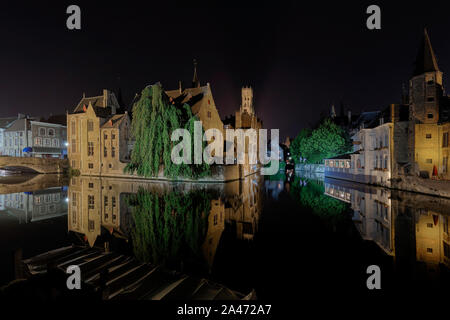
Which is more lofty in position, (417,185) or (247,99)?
(247,99)

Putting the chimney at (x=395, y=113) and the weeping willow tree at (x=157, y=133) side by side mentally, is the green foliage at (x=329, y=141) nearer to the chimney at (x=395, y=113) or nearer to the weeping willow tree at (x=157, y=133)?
the chimney at (x=395, y=113)

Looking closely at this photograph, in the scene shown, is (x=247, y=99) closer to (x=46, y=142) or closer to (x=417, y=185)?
(x=46, y=142)

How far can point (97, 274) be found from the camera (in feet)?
19.0

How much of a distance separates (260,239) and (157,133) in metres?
21.7

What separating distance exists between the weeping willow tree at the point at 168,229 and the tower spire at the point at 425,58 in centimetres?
2811

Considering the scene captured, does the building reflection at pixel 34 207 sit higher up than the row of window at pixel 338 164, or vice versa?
the row of window at pixel 338 164

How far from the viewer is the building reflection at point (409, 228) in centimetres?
780

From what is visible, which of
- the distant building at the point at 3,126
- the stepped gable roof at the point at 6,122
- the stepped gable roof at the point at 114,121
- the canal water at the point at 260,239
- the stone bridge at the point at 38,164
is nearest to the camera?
the canal water at the point at 260,239

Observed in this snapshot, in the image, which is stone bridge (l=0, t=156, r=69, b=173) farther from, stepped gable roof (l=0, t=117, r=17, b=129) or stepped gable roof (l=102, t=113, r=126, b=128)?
stepped gable roof (l=0, t=117, r=17, b=129)

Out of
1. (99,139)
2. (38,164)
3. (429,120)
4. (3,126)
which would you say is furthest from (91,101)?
(429,120)

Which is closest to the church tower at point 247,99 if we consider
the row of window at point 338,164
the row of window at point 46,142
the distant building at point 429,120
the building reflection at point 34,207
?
the row of window at point 338,164

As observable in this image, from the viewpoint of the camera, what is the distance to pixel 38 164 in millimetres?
43156

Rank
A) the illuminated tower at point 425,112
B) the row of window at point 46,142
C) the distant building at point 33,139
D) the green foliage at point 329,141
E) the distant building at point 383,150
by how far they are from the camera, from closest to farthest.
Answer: the illuminated tower at point 425,112 → the distant building at point 383,150 → the green foliage at point 329,141 → the distant building at point 33,139 → the row of window at point 46,142
